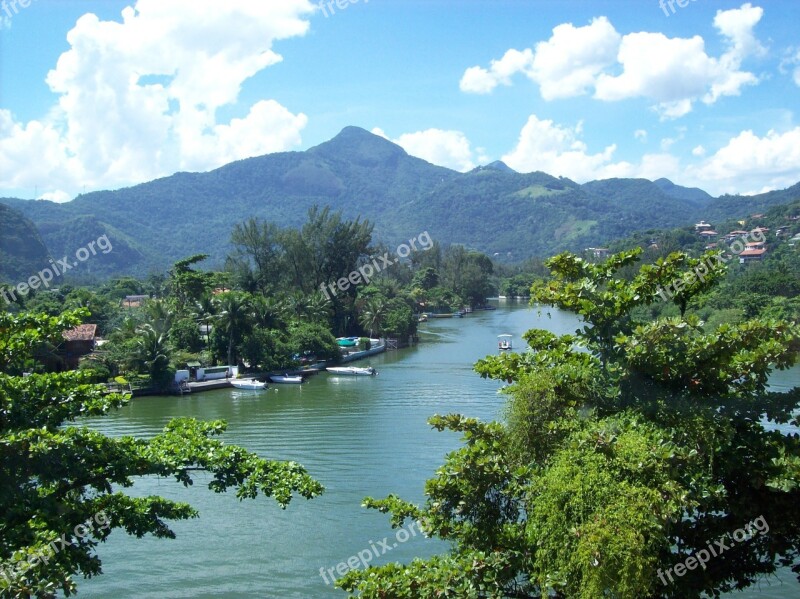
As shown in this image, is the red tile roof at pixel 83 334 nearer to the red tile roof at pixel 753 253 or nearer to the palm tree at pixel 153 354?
the palm tree at pixel 153 354

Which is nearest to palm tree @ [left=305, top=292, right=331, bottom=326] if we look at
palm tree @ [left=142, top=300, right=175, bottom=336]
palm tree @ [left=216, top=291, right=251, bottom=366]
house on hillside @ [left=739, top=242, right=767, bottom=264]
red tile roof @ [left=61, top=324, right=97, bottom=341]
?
palm tree @ [left=216, top=291, right=251, bottom=366]

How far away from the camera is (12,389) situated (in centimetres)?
554

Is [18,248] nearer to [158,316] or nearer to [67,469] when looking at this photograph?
[158,316]

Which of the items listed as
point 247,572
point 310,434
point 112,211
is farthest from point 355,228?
point 112,211

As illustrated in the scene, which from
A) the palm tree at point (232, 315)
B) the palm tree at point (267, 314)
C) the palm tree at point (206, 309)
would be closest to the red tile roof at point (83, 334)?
Result: the palm tree at point (206, 309)

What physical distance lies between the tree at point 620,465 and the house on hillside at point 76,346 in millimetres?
30262

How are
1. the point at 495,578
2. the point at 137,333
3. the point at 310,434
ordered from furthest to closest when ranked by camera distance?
the point at 137,333 < the point at 310,434 < the point at 495,578

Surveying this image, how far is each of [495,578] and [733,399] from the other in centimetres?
235

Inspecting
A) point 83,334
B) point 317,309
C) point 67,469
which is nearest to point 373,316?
point 317,309

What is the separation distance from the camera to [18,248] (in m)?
106

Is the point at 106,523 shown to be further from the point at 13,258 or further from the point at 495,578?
the point at 13,258

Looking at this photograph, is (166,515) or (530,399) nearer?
(530,399)

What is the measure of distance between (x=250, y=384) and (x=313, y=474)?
46.7 feet

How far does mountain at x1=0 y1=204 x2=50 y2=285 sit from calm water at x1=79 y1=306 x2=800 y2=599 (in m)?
86.7
